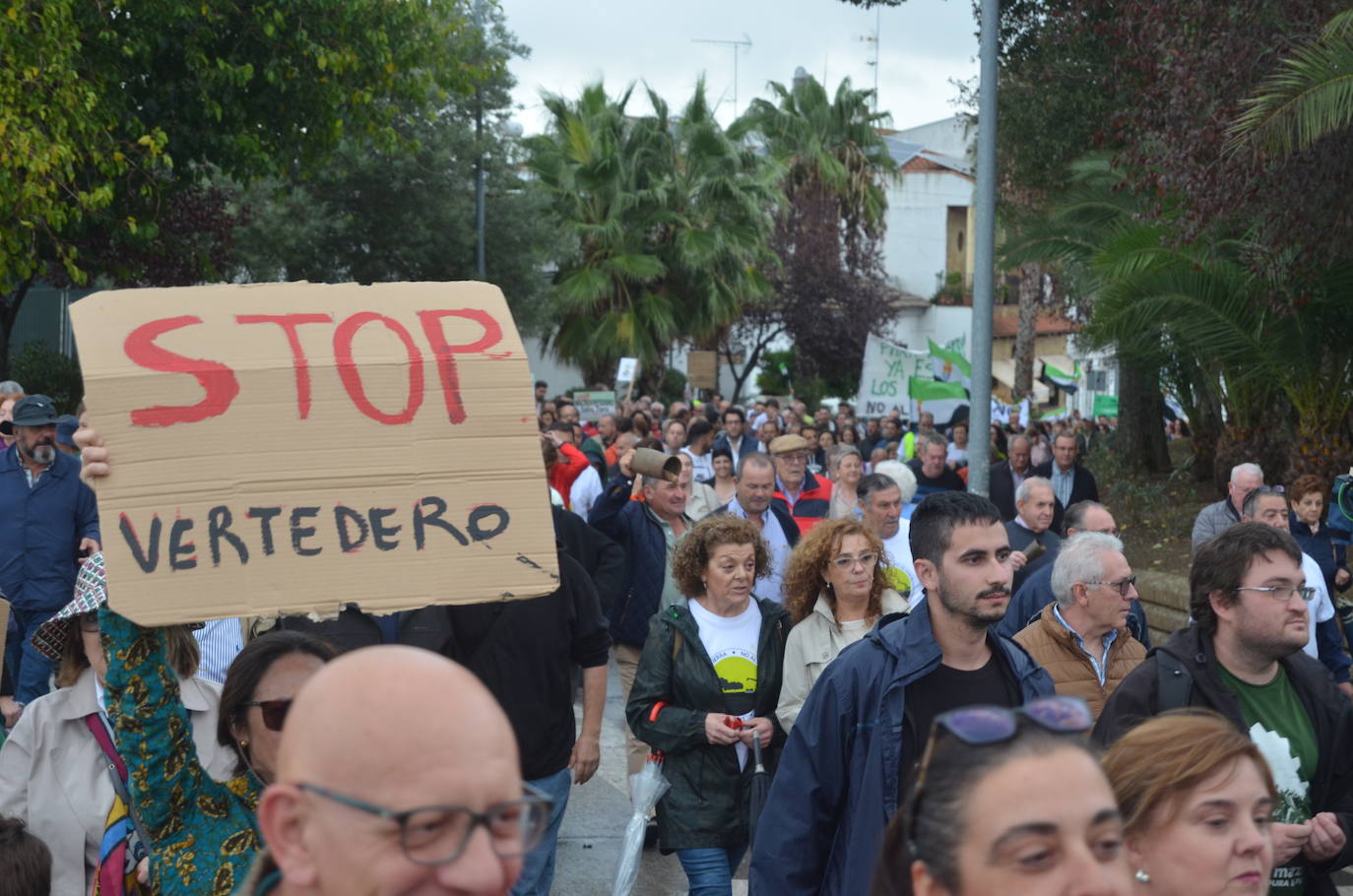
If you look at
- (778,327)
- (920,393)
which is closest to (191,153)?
(920,393)

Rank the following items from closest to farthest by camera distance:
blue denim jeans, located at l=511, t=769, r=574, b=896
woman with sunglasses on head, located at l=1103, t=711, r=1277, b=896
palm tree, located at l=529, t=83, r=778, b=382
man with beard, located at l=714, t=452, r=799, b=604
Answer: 1. woman with sunglasses on head, located at l=1103, t=711, r=1277, b=896
2. blue denim jeans, located at l=511, t=769, r=574, b=896
3. man with beard, located at l=714, t=452, r=799, b=604
4. palm tree, located at l=529, t=83, r=778, b=382

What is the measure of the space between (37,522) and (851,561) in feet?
14.7

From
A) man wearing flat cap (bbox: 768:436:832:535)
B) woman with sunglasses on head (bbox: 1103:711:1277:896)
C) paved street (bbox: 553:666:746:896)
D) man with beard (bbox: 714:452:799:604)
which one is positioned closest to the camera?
woman with sunglasses on head (bbox: 1103:711:1277:896)

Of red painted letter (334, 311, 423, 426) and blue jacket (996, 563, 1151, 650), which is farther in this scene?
blue jacket (996, 563, 1151, 650)

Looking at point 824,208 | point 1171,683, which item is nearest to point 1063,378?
point 824,208

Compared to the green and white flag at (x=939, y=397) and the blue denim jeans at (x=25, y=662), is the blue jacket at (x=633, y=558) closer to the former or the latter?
the blue denim jeans at (x=25, y=662)

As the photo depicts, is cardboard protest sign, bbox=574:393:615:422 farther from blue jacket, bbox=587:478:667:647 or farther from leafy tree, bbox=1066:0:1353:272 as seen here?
blue jacket, bbox=587:478:667:647

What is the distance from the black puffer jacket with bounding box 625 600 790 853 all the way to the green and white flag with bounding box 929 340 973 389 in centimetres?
1732

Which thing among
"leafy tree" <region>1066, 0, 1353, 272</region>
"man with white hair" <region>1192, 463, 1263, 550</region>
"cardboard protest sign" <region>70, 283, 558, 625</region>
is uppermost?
"leafy tree" <region>1066, 0, 1353, 272</region>

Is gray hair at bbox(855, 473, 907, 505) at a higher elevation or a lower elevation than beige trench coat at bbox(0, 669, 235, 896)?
higher

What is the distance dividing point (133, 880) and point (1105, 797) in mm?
2307

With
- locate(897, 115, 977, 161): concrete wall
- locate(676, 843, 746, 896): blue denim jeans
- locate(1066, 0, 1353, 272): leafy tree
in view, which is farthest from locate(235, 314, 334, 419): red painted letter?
locate(897, 115, 977, 161): concrete wall

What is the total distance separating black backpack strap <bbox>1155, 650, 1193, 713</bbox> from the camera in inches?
156

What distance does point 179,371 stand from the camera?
3146 millimetres
